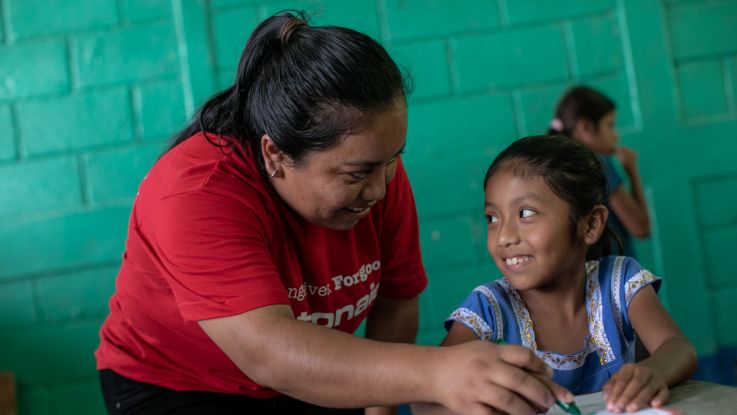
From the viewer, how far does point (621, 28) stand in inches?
122

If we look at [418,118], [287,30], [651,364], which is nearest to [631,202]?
[418,118]

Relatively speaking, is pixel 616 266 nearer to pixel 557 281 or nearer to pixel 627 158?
pixel 557 281

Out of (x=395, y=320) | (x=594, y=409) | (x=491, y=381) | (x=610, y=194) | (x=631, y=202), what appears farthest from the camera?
(x=631, y=202)

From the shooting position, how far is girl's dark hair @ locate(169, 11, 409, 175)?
1203mm

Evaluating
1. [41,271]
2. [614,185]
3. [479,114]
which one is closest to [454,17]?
[479,114]

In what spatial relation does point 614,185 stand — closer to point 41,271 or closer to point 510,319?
point 510,319

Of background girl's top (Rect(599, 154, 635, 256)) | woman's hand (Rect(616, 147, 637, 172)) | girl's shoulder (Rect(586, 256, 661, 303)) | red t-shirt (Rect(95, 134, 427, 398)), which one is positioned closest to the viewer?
red t-shirt (Rect(95, 134, 427, 398))

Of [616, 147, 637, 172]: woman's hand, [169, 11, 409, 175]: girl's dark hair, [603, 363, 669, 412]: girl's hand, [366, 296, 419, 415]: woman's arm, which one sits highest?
[169, 11, 409, 175]: girl's dark hair

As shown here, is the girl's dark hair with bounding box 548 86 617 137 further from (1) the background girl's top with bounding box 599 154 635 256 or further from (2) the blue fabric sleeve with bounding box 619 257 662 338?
(2) the blue fabric sleeve with bounding box 619 257 662 338

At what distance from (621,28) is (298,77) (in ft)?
7.22

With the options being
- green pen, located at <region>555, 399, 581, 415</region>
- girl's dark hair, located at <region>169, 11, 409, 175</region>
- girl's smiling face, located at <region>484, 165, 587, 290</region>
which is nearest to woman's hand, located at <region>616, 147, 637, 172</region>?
girl's smiling face, located at <region>484, 165, 587, 290</region>

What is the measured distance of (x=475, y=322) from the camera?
1.44 metres

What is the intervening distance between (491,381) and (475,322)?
1.72ft

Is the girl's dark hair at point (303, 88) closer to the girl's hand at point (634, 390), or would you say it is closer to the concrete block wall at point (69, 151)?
the girl's hand at point (634, 390)
